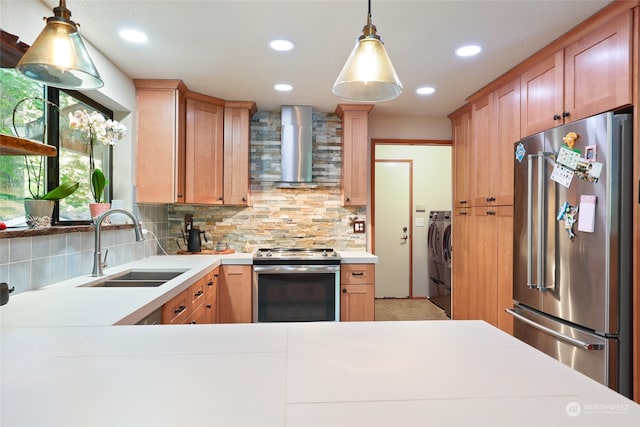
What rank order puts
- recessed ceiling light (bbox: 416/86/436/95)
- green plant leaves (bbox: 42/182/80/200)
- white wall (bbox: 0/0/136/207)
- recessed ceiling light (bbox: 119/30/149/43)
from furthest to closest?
recessed ceiling light (bbox: 416/86/436/95)
recessed ceiling light (bbox: 119/30/149/43)
green plant leaves (bbox: 42/182/80/200)
white wall (bbox: 0/0/136/207)

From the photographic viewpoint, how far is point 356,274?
3.24 m

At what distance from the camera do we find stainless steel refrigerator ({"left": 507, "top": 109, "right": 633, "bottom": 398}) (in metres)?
1.78

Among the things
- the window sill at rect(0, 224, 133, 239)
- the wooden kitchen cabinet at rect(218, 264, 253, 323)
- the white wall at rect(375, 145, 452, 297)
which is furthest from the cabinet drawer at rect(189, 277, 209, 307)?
the white wall at rect(375, 145, 452, 297)

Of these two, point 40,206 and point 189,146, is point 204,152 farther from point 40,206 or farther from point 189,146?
point 40,206

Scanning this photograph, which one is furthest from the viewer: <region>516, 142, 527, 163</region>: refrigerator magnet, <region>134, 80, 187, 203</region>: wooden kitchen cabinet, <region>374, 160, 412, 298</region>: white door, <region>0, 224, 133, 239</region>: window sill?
<region>374, 160, 412, 298</region>: white door

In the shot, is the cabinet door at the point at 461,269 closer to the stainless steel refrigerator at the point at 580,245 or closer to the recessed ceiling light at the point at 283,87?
the stainless steel refrigerator at the point at 580,245

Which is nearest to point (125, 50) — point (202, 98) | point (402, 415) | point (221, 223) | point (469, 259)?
Answer: point (202, 98)

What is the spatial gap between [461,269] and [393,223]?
1.66 m

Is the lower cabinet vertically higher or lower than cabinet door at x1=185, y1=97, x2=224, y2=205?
lower

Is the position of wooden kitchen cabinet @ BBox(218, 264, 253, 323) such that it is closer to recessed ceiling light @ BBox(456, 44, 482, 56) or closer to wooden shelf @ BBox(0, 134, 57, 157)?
wooden shelf @ BBox(0, 134, 57, 157)

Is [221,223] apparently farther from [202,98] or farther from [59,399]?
[59,399]

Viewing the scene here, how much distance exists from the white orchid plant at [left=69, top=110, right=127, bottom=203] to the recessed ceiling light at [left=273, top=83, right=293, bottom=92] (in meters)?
1.25

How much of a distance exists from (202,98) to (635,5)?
9.86 ft

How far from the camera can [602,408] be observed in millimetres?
650
